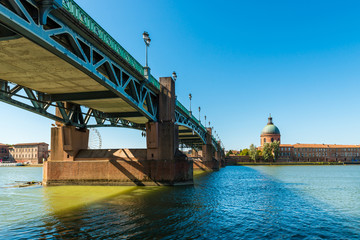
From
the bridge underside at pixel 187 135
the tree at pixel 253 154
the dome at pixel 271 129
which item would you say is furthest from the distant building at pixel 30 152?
the dome at pixel 271 129

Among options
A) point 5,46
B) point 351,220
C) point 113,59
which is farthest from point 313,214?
point 5,46

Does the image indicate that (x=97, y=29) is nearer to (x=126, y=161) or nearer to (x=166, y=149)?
(x=126, y=161)

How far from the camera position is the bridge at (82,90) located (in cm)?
1412

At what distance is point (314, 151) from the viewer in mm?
170875

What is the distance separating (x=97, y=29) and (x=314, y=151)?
17620cm

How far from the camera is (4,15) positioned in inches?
405

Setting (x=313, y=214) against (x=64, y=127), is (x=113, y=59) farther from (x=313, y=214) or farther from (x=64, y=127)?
(x=313, y=214)

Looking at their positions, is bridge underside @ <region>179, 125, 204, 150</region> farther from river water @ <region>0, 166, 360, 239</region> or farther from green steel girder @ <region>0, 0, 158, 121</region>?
river water @ <region>0, 166, 360, 239</region>

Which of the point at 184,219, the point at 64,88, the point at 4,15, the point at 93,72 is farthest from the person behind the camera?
the point at 64,88

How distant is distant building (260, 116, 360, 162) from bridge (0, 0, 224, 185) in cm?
14782

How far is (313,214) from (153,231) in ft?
29.4

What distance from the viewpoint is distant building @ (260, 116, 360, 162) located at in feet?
555

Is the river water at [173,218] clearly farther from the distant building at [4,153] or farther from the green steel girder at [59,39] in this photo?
the distant building at [4,153]

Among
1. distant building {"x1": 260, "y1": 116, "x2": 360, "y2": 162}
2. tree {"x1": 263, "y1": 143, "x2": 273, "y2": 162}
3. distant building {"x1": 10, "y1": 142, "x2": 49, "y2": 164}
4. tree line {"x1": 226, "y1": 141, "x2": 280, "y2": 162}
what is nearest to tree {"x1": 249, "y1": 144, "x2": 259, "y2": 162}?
tree line {"x1": 226, "y1": 141, "x2": 280, "y2": 162}
